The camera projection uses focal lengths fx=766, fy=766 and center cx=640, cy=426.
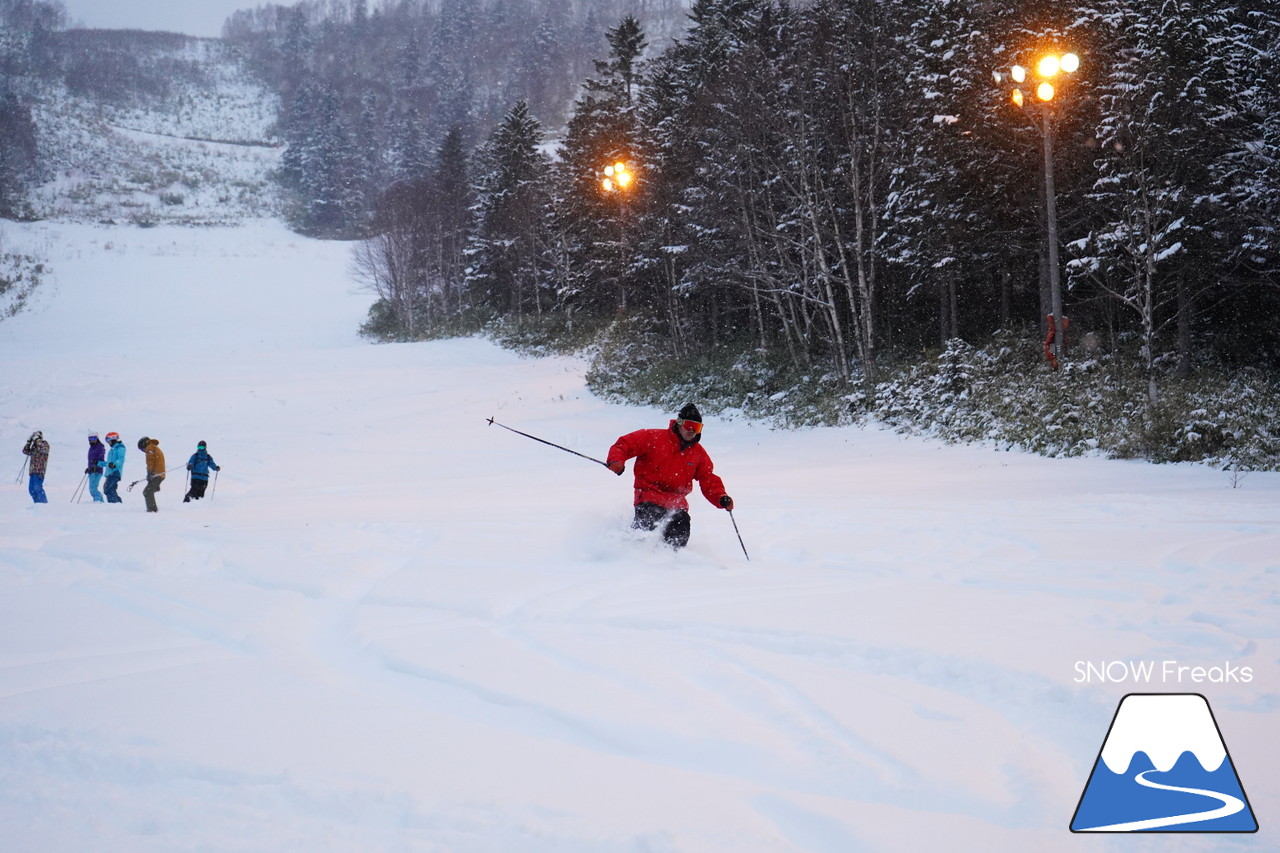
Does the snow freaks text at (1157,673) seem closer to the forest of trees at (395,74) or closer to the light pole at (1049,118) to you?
the light pole at (1049,118)

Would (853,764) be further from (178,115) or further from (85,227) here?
(178,115)

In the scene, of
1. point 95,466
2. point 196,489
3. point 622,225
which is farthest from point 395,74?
point 196,489

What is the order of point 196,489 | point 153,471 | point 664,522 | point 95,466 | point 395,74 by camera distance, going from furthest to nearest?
point 395,74 → point 95,466 → point 196,489 → point 153,471 → point 664,522

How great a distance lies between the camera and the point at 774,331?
2873 centimetres

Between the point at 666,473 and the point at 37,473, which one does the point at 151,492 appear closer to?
the point at 37,473

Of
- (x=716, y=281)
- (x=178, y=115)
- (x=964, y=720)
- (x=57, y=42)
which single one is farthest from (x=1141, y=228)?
(x=57, y=42)

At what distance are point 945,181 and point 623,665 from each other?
19.5m

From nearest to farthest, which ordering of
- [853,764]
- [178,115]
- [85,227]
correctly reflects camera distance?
[853,764]
[85,227]
[178,115]

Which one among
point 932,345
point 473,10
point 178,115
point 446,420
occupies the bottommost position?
point 446,420

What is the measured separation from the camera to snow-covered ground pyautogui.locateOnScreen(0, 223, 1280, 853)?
2.61 metres

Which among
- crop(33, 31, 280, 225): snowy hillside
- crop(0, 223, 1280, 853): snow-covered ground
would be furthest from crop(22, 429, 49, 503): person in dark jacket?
crop(33, 31, 280, 225): snowy hillside

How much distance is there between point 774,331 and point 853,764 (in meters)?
26.6

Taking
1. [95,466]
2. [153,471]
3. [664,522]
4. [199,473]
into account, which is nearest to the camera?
[664,522]

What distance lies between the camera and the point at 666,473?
7.63 metres
